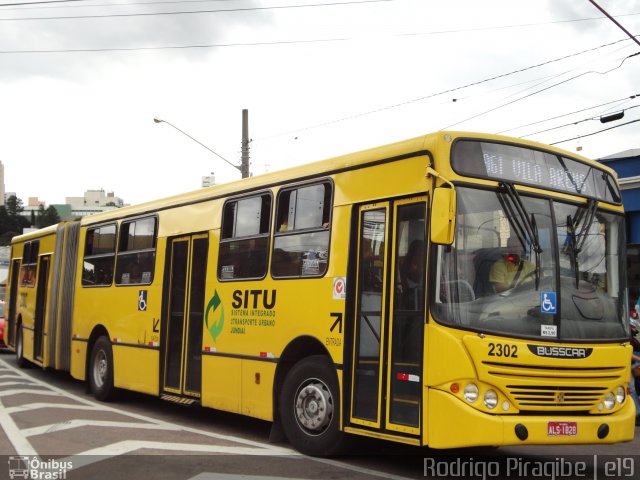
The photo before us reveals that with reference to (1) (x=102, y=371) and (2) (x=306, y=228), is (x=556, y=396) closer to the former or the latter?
(2) (x=306, y=228)

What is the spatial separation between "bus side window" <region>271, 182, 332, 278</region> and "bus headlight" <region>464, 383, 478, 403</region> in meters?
2.22

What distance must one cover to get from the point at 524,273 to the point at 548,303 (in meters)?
0.34

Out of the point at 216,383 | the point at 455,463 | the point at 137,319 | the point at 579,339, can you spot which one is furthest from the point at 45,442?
the point at 579,339

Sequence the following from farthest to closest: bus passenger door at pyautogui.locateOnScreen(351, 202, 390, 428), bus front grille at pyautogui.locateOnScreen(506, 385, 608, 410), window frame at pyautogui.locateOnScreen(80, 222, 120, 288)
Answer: window frame at pyautogui.locateOnScreen(80, 222, 120, 288), bus passenger door at pyautogui.locateOnScreen(351, 202, 390, 428), bus front grille at pyautogui.locateOnScreen(506, 385, 608, 410)

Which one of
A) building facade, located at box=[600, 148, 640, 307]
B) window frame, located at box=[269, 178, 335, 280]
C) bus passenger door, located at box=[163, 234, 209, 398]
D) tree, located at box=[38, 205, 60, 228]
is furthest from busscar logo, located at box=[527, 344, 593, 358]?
tree, located at box=[38, 205, 60, 228]

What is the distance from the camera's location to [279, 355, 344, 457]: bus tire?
788 centimetres

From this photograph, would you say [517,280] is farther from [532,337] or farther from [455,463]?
[455,463]

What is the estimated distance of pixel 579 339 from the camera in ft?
23.1

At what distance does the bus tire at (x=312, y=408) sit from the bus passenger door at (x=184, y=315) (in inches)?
89.0

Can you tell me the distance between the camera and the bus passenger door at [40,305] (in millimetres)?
16719

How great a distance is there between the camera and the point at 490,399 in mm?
6598

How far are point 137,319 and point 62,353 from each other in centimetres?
388

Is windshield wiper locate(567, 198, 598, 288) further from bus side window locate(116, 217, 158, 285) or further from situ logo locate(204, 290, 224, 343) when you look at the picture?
bus side window locate(116, 217, 158, 285)

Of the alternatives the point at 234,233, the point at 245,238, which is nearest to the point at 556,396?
the point at 245,238
